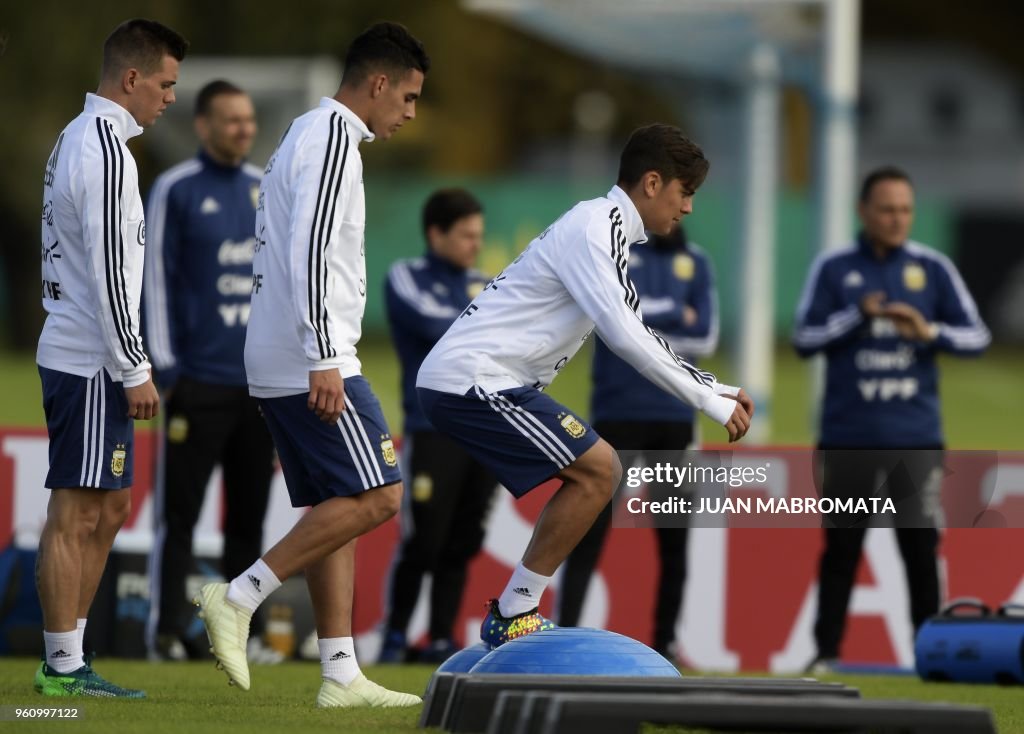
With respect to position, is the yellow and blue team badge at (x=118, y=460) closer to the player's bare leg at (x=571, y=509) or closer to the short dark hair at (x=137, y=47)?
the short dark hair at (x=137, y=47)

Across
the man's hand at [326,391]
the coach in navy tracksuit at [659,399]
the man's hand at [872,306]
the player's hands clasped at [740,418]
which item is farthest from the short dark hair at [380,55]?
the man's hand at [872,306]

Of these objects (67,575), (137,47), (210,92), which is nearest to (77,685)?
(67,575)

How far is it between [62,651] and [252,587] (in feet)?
2.73

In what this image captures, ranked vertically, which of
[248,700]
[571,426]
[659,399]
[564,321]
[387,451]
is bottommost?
[248,700]

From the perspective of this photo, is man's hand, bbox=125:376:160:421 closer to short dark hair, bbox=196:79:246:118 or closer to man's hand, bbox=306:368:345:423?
man's hand, bbox=306:368:345:423

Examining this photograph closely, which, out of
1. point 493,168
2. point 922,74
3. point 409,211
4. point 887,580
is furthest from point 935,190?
point 887,580

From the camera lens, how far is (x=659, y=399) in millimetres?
9562

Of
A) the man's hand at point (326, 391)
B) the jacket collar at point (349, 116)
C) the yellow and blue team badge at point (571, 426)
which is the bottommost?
the yellow and blue team badge at point (571, 426)

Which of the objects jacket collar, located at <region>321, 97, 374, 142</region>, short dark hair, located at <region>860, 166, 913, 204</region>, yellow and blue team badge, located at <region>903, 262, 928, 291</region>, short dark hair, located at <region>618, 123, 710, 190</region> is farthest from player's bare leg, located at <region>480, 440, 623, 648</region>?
short dark hair, located at <region>860, 166, 913, 204</region>

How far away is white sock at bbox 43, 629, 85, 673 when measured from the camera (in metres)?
6.75

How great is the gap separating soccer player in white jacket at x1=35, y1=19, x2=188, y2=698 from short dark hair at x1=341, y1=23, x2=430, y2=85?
0.71 meters

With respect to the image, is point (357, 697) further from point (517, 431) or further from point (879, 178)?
point (879, 178)

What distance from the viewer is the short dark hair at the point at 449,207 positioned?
31.8ft

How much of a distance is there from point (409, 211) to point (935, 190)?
3404 centimetres
